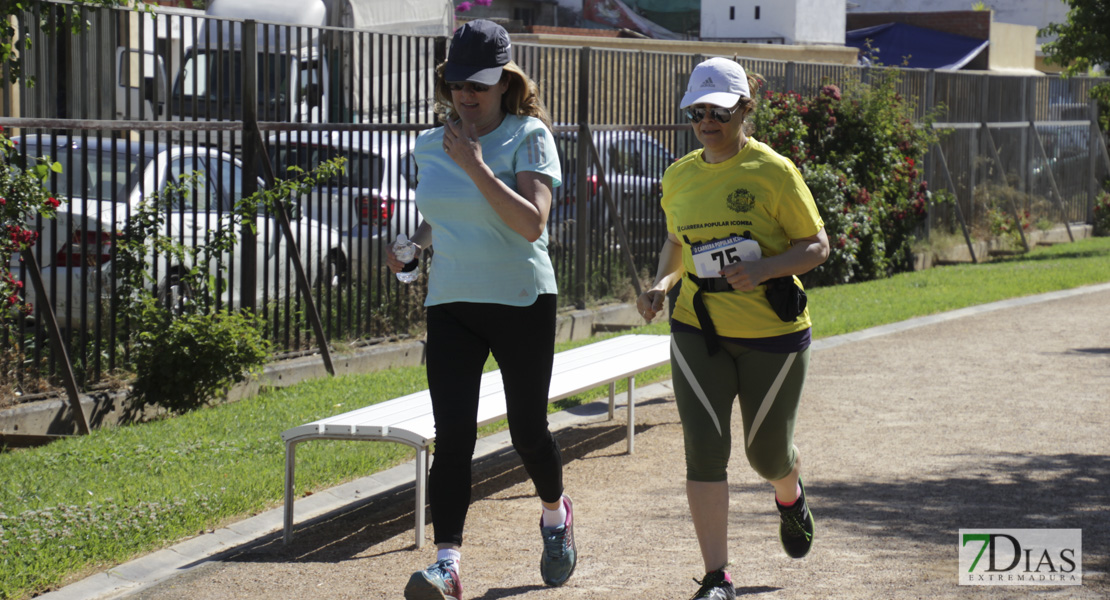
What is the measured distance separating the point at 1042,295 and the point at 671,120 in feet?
15.2

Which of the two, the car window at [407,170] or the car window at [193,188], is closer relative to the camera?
the car window at [193,188]

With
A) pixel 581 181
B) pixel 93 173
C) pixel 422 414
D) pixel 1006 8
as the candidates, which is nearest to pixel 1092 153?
pixel 581 181

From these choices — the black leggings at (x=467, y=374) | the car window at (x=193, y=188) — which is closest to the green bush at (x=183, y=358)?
the car window at (x=193, y=188)

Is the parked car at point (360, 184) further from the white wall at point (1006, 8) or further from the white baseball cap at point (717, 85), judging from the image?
the white wall at point (1006, 8)

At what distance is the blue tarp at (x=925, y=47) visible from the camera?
35406 millimetres

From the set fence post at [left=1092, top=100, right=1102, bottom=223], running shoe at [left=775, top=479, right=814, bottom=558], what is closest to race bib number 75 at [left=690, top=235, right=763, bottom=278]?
running shoe at [left=775, top=479, right=814, bottom=558]

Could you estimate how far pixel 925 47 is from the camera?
1433 inches

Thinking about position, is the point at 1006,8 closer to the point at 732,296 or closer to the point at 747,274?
the point at 732,296

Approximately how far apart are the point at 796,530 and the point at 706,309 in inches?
38.0

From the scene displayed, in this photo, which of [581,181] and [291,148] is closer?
[291,148]

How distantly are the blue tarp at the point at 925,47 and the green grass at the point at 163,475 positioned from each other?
2870 centimetres

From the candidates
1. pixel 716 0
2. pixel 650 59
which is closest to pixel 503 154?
pixel 650 59

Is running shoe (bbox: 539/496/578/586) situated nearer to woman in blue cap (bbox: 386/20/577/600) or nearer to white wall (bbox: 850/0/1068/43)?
woman in blue cap (bbox: 386/20/577/600)

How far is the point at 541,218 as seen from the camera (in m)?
4.20
